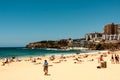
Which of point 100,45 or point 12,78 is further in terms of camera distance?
point 100,45

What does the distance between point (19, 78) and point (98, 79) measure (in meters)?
5.77

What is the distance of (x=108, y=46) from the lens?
177 meters

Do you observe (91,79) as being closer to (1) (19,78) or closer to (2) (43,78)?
(2) (43,78)

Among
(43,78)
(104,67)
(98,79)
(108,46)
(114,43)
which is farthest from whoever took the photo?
(114,43)

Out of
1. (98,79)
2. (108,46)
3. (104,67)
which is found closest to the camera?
(98,79)

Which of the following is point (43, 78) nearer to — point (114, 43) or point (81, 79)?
point (81, 79)

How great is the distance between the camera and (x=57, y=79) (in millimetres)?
16312

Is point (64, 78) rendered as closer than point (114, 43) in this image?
Yes

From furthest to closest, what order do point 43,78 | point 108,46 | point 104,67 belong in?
point 108,46 < point 104,67 < point 43,78

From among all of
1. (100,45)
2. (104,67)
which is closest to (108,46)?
(100,45)

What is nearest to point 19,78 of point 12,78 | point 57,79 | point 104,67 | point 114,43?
point 12,78

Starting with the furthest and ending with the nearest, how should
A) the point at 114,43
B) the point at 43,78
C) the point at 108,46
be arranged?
the point at 114,43 → the point at 108,46 → the point at 43,78

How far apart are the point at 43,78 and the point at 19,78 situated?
72.3 inches

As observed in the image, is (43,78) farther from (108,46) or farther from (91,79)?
(108,46)
